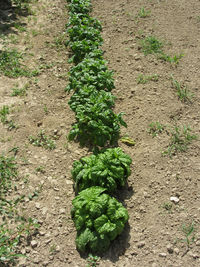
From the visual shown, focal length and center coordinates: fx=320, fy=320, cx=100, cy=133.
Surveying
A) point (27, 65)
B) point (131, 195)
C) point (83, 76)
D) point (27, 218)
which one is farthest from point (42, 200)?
point (27, 65)

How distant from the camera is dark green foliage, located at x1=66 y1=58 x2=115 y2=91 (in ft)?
16.7

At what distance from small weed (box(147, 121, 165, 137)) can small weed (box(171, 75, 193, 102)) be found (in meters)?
0.77

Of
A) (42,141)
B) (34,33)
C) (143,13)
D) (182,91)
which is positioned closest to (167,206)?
(42,141)

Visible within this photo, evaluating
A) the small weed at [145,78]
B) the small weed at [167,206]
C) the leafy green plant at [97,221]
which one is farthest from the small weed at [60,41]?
the small weed at [167,206]

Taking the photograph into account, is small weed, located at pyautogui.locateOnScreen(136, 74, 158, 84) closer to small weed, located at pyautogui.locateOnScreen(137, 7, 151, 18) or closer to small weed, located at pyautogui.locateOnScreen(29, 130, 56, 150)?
small weed, located at pyautogui.locateOnScreen(29, 130, 56, 150)

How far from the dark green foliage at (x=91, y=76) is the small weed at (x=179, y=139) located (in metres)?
1.28

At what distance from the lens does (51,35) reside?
7.46 metres

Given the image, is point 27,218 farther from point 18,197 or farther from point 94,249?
point 94,249

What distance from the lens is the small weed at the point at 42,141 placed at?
488cm

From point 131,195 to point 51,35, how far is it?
4.73m

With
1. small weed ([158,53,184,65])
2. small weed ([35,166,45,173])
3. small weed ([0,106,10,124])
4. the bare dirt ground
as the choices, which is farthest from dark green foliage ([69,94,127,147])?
small weed ([158,53,184,65])

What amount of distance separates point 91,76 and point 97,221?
250 centimetres

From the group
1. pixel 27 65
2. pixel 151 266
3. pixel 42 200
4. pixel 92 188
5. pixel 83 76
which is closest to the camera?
pixel 151 266

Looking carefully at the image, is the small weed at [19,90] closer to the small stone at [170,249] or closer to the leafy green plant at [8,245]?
the leafy green plant at [8,245]
